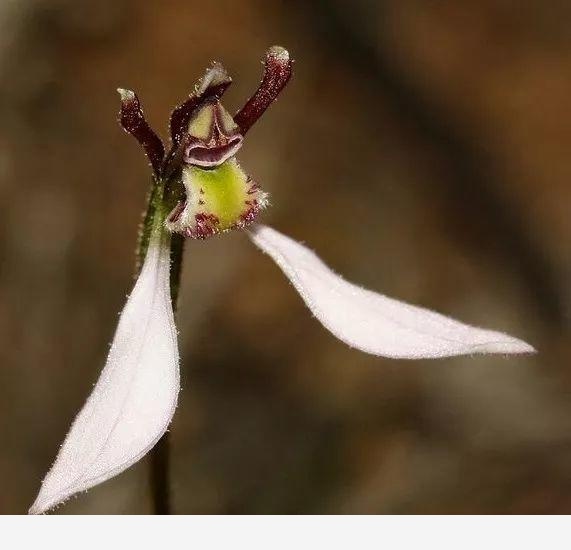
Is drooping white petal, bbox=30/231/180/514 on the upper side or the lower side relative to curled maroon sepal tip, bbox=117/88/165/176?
lower

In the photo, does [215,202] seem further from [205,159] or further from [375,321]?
[375,321]

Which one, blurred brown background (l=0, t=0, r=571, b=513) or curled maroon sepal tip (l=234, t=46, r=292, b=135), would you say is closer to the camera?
curled maroon sepal tip (l=234, t=46, r=292, b=135)

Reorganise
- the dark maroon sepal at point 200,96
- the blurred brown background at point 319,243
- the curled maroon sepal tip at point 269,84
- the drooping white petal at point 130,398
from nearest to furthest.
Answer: the drooping white petal at point 130,398, the dark maroon sepal at point 200,96, the curled maroon sepal tip at point 269,84, the blurred brown background at point 319,243

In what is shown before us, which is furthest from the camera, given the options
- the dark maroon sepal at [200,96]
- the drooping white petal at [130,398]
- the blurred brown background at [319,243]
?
the blurred brown background at [319,243]

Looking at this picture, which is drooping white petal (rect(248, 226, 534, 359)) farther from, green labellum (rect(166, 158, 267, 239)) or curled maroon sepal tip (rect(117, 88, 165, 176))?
curled maroon sepal tip (rect(117, 88, 165, 176))

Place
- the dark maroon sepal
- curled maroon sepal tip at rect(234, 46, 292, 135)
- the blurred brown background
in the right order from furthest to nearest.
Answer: the blurred brown background < curled maroon sepal tip at rect(234, 46, 292, 135) < the dark maroon sepal

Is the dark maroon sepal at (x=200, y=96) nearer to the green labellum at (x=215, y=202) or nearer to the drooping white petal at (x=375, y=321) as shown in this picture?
the green labellum at (x=215, y=202)

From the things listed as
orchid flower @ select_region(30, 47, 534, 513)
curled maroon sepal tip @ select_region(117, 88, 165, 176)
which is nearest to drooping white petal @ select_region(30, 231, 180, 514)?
orchid flower @ select_region(30, 47, 534, 513)

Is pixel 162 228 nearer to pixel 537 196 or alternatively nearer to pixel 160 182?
pixel 160 182

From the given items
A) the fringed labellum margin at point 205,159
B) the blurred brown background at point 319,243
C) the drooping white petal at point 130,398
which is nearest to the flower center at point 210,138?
the fringed labellum margin at point 205,159
